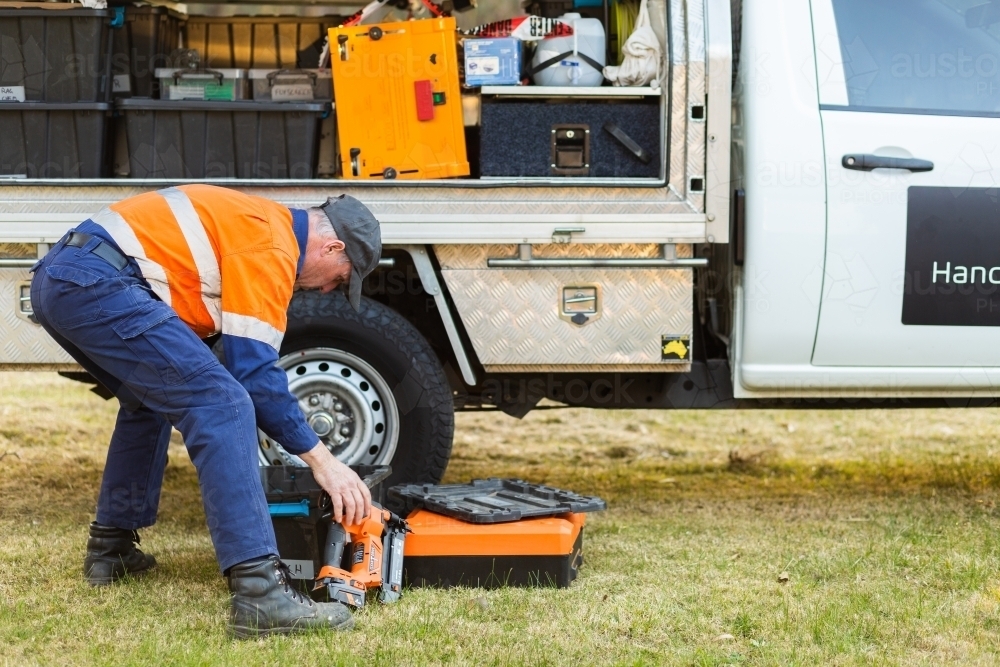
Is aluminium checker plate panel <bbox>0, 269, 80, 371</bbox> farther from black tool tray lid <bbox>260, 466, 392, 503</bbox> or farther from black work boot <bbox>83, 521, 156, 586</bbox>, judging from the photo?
black tool tray lid <bbox>260, 466, 392, 503</bbox>

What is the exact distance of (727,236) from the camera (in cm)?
404

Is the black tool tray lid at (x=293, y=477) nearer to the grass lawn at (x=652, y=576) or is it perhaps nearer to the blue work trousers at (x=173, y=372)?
the grass lawn at (x=652, y=576)

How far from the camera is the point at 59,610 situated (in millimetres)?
3189

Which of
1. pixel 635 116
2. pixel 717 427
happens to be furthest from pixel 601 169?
pixel 717 427

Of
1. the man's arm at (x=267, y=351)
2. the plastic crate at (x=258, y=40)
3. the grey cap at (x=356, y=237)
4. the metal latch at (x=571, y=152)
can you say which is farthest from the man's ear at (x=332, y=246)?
the plastic crate at (x=258, y=40)

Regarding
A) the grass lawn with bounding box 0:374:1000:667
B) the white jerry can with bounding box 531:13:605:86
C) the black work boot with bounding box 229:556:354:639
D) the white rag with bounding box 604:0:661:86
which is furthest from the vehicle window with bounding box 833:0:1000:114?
the black work boot with bounding box 229:556:354:639

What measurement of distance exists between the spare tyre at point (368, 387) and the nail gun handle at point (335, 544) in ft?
2.91

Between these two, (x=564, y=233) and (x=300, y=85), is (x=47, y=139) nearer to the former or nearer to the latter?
(x=300, y=85)

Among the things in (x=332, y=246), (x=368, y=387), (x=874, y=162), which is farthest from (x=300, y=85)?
(x=874, y=162)

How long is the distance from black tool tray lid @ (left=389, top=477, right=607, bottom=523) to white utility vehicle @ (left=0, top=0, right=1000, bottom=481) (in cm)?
36

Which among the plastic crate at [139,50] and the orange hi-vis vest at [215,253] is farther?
the plastic crate at [139,50]

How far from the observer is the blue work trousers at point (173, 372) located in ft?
9.53

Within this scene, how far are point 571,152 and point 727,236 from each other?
1.98 feet

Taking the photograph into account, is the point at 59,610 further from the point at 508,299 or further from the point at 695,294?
the point at 695,294
